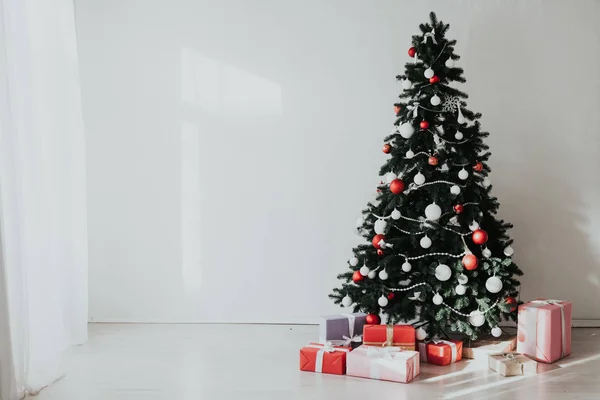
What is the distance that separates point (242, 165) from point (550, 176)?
1.93 metres

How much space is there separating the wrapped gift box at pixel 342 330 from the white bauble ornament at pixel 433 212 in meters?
0.66

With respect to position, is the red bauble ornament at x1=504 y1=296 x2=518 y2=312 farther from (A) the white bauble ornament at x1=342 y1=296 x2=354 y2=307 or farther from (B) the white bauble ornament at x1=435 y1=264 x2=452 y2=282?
(A) the white bauble ornament at x1=342 y1=296 x2=354 y2=307

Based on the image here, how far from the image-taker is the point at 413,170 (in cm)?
289

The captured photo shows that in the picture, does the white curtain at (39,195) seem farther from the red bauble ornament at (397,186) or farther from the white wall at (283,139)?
the red bauble ornament at (397,186)

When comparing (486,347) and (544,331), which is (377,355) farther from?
(544,331)

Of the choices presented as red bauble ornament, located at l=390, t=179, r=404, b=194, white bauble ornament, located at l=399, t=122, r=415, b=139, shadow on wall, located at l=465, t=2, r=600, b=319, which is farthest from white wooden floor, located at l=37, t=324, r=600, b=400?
white bauble ornament, located at l=399, t=122, r=415, b=139

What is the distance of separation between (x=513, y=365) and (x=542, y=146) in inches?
59.7

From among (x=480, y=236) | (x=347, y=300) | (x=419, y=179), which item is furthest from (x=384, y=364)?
(x=419, y=179)

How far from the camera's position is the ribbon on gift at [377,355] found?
2.49m

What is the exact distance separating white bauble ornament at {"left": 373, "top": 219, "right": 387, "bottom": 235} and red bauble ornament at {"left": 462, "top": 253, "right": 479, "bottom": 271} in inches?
16.6

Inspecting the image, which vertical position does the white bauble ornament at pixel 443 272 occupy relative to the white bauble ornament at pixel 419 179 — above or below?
below

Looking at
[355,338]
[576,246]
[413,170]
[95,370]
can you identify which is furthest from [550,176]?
[95,370]

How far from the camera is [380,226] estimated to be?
9.38 ft

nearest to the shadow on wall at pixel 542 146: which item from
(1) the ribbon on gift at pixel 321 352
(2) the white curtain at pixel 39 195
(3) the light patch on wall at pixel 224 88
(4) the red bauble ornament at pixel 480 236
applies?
(4) the red bauble ornament at pixel 480 236
